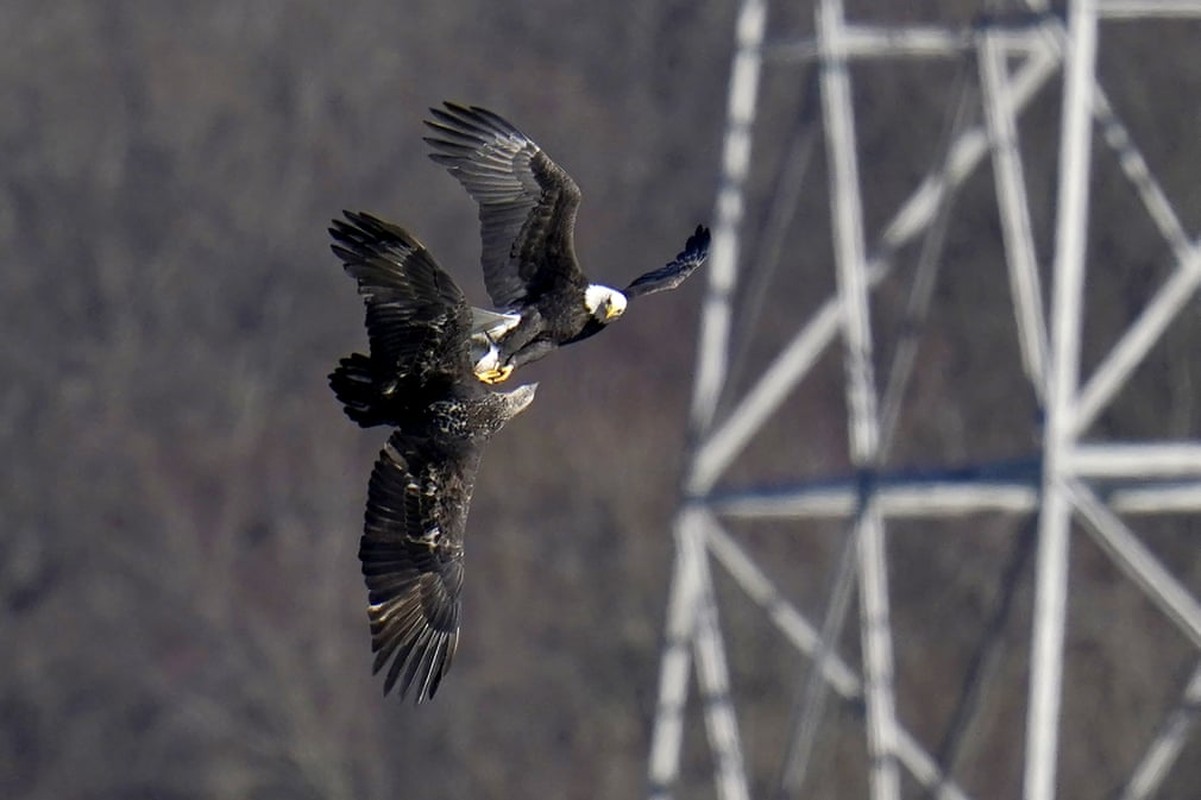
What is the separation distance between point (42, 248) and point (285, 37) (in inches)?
185

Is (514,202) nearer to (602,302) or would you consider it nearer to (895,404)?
(602,302)

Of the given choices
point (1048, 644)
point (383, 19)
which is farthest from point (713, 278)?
point (383, 19)

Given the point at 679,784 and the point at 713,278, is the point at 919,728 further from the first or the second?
the point at 713,278

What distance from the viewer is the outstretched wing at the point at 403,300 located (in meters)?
10.2

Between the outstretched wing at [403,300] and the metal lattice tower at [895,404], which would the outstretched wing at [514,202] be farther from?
the metal lattice tower at [895,404]

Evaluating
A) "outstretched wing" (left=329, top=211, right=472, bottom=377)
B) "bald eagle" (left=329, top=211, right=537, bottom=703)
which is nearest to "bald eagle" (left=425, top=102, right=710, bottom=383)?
"bald eagle" (left=329, top=211, right=537, bottom=703)

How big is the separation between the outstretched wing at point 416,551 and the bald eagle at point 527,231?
0.69 metres

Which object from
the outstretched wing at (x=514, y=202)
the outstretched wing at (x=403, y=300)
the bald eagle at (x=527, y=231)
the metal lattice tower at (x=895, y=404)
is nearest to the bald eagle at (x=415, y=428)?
the outstretched wing at (x=403, y=300)

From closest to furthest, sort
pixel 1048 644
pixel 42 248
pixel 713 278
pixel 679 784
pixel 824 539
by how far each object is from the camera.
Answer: pixel 1048 644
pixel 713 278
pixel 679 784
pixel 824 539
pixel 42 248

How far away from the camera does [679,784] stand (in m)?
33.1

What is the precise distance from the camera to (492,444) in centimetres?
3516

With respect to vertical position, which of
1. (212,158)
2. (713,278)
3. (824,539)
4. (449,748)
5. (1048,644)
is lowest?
(1048,644)

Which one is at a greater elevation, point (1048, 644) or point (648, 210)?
point (648, 210)

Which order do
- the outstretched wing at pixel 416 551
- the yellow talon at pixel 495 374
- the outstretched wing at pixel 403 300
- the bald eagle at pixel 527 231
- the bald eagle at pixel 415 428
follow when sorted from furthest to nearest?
1. the bald eagle at pixel 527 231
2. the yellow talon at pixel 495 374
3. the outstretched wing at pixel 416 551
4. the bald eagle at pixel 415 428
5. the outstretched wing at pixel 403 300
